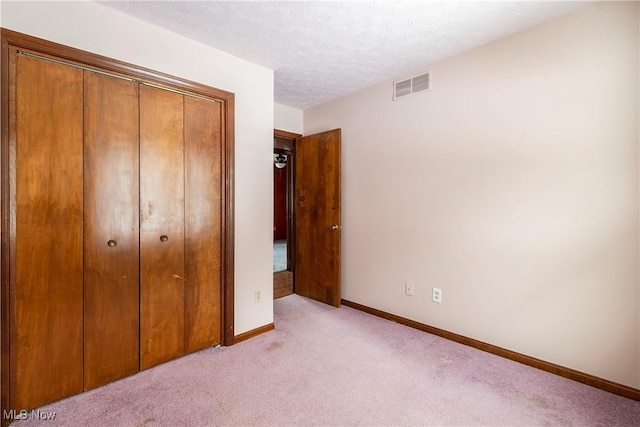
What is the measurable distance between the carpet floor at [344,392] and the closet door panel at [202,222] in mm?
244

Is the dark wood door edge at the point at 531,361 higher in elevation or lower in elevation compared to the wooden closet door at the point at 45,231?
lower

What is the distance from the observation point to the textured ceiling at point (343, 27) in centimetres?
189

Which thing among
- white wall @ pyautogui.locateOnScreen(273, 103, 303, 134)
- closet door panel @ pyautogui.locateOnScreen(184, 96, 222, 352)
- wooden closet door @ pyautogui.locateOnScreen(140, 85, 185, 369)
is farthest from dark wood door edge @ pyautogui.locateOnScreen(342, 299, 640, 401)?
white wall @ pyautogui.locateOnScreen(273, 103, 303, 134)

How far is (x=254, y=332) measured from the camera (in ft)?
8.91

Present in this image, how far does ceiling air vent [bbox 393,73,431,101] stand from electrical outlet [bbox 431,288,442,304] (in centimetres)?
181

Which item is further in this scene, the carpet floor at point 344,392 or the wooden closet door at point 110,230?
the wooden closet door at point 110,230

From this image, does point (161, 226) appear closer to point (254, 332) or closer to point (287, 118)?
point (254, 332)

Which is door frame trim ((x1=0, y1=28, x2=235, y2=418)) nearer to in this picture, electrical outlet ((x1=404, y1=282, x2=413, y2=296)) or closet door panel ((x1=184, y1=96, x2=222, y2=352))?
closet door panel ((x1=184, y1=96, x2=222, y2=352))

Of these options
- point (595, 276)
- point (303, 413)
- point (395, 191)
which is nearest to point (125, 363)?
point (303, 413)

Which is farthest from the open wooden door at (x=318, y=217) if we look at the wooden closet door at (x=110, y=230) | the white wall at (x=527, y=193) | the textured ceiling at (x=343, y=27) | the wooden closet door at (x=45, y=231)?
the wooden closet door at (x=45, y=231)

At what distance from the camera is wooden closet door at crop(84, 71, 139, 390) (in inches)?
75.0

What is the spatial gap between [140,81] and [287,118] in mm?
1934

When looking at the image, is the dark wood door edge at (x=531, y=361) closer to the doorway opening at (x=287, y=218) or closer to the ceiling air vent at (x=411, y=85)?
the doorway opening at (x=287, y=218)

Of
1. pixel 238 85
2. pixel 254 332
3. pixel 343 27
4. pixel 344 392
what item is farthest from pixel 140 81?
pixel 344 392
